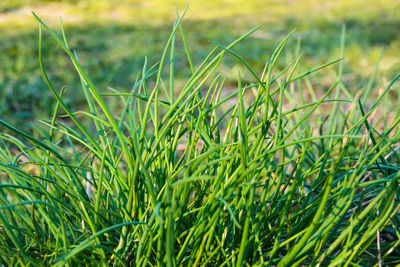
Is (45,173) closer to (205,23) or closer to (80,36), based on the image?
(80,36)

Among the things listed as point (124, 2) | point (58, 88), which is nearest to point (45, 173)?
point (58, 88)

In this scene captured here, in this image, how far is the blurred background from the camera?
1.89m

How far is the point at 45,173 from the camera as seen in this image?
2.03ft

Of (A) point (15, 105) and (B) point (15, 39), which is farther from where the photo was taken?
(B) point (15, 39)

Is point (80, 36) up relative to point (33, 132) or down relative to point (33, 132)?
up

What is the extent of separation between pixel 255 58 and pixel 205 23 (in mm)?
1204

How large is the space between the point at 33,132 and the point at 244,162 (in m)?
1.14

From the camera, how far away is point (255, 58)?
2.36 meters

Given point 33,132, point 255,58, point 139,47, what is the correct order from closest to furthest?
point 33,132
point 255,58
point 139,47

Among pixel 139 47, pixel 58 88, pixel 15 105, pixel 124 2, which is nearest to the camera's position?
pixel 15 105

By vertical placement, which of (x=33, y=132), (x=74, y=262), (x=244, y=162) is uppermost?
(x=244, y=162)

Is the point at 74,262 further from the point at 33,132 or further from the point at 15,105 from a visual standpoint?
the point at 15,105

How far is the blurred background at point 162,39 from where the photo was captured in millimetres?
1889

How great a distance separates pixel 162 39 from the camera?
2887 millimetres
